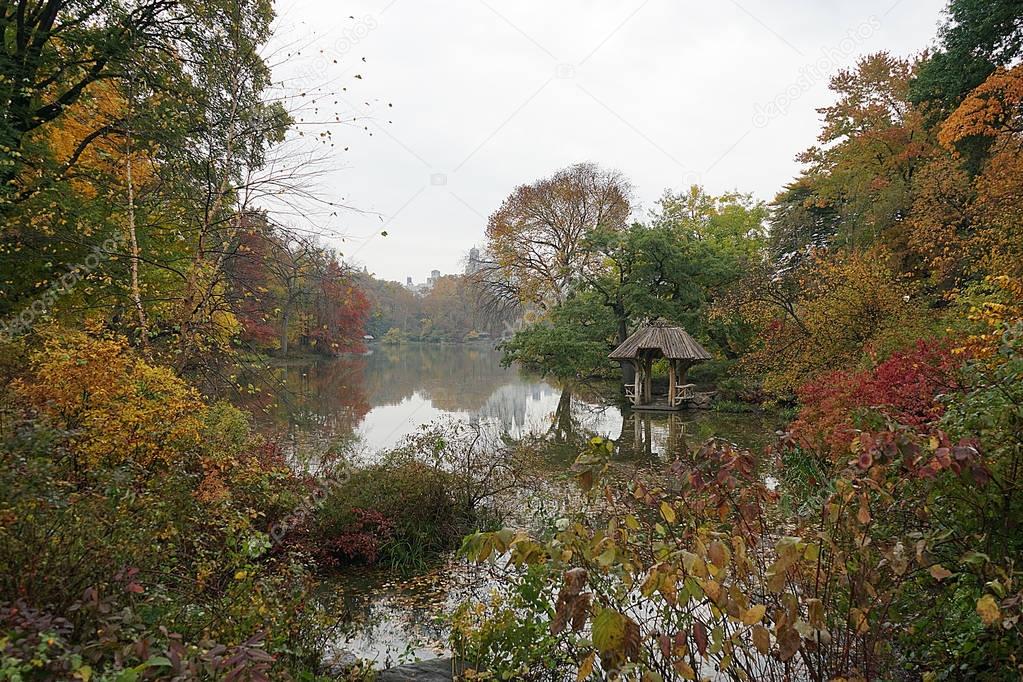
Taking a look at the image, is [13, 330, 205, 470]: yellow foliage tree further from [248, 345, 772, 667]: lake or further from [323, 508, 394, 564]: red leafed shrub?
[323, 508, 394, 564]: red leafed shrub

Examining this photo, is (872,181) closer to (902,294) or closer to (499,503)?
(902,294)

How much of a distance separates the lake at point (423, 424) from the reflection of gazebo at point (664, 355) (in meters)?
0.79

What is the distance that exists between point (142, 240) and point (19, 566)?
Result: 7.08 metres

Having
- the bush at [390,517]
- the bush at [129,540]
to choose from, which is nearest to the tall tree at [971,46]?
the bush at [390,517]

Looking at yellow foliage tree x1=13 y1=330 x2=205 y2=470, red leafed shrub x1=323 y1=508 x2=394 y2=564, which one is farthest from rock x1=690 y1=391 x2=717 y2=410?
yellow foliage tree x1=13 y1=330 x2=205 y2=470

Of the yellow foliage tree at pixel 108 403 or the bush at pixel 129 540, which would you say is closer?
the bush at pixel 129 540

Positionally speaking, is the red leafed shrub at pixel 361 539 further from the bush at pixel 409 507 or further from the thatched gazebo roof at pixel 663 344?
the thatched gazebo roof at pixel 663 344

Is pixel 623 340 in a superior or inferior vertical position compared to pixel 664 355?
superior

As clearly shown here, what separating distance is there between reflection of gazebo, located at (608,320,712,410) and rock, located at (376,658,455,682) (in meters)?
12.9

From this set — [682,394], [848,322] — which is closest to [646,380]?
[682,394]

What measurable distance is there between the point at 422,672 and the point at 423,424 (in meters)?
4.32

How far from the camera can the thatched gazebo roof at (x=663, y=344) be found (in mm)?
15859

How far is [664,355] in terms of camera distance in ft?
52.5

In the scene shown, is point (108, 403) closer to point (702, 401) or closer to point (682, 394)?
point (682, 394)
